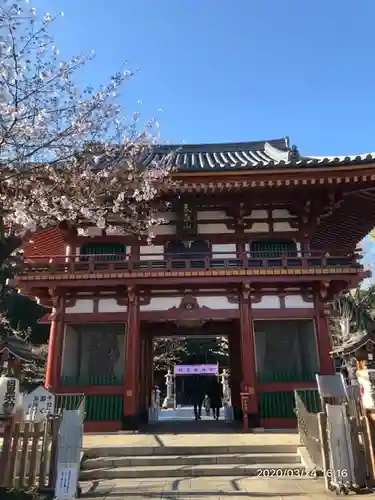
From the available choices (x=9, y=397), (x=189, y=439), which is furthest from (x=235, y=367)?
(x=9, y=397)

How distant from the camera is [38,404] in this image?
30.3ft

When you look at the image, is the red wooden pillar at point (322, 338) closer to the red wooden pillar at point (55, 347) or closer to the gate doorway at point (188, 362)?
the gate doorway at point (188, 362)

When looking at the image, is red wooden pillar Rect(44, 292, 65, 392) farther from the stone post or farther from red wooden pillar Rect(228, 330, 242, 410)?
the stone post

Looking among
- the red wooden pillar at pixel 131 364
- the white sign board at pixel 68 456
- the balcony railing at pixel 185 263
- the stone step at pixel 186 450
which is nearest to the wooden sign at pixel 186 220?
the balcony railing at pixel 185 263

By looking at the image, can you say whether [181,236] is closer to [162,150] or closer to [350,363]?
[162,150]

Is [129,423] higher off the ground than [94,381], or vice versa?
[94,381]

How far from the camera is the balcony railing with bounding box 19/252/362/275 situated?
12.6 meters

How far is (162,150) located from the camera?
65.7 feet

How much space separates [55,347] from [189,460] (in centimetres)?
583

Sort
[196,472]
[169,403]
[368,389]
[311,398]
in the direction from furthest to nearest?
[169,403] → [311,398] → [196,472] → [368,389]

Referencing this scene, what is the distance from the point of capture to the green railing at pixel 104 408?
12.1 meters

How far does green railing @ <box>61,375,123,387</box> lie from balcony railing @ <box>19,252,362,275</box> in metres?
3.19

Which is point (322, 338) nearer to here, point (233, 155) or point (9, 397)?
point (9, 397)

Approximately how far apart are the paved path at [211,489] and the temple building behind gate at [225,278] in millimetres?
4210
